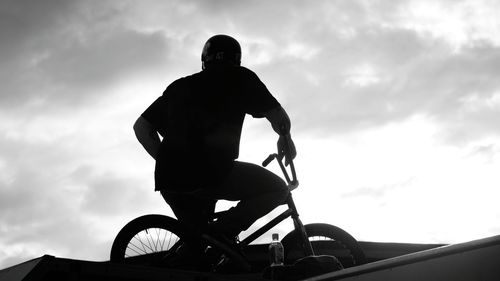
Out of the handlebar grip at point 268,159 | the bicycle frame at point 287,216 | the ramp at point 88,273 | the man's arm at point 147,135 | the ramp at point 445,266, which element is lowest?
the ramp at point 445,266

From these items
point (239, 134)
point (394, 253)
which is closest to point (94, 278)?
point (239, 134)

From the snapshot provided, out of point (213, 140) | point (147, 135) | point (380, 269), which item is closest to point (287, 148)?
point (213, 140)

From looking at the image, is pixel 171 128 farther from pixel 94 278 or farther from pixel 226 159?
pixel 94 278

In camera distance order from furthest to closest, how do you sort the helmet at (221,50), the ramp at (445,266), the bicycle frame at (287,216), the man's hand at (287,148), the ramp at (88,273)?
the bicycle frame at (287,216) < the man's hand at (287,148) < the helmet at (221,50) < the ramp at (88,273) < the ramp at (445,266)

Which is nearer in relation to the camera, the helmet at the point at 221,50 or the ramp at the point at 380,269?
the ramp at the point at 380,269

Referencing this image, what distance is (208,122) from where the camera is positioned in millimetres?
4176

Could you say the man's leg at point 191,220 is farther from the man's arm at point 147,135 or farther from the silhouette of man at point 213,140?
the man's arm at point 147,135

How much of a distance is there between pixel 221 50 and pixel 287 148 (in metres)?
0.87

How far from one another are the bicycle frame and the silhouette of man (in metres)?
0.16

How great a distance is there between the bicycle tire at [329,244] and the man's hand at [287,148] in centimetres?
74

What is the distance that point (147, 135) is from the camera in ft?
15.0

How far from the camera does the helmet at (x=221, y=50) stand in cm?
442

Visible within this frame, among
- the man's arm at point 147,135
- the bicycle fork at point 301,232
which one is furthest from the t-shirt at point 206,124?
the bicycle fork at point 301,232

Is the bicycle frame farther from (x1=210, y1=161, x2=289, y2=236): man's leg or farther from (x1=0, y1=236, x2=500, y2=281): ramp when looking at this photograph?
(x1=0, y1=236, x2=500, y2=281): ramp
